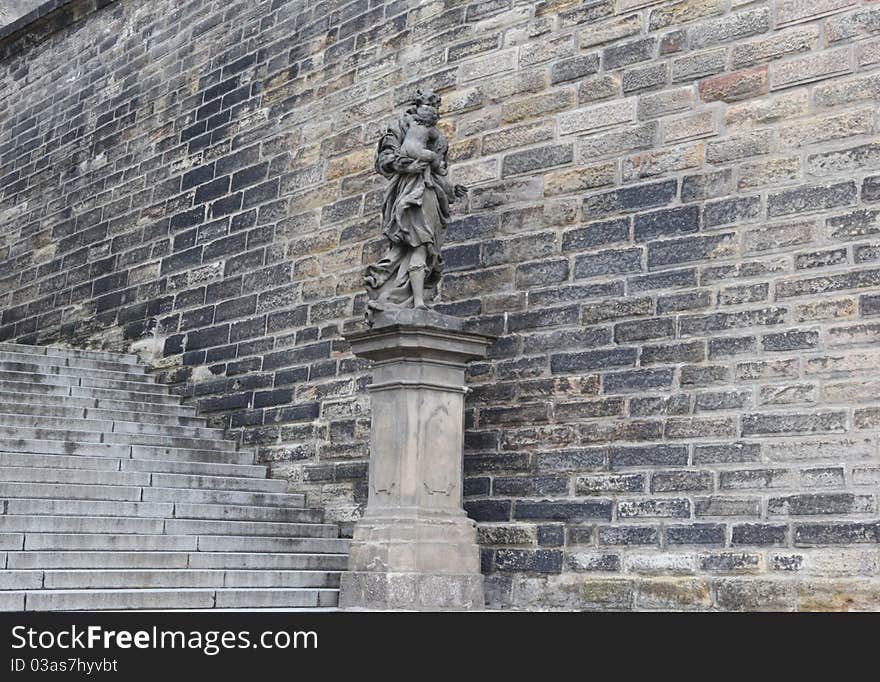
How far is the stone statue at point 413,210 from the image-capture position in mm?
7832

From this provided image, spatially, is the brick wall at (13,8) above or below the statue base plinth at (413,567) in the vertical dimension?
above

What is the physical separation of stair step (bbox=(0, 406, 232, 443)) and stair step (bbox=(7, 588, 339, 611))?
239cm

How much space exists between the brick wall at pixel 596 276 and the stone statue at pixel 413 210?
0.71 m

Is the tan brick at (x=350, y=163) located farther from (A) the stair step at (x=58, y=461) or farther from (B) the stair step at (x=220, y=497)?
(A) the stair step at (x=58, y=461)

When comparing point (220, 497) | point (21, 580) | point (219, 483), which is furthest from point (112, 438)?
point (21, 580)

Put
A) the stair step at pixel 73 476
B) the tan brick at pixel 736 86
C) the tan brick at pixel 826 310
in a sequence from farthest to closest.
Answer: the stair step at pixel 73 476 < the tan brick at pixel 736 86 < the tan brick at pixel 826 310

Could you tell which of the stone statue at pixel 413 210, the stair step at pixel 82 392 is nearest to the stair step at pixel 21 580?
the stone statue at pixel 413 210

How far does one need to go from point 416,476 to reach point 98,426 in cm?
305

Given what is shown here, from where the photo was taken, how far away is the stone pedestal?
7234mm

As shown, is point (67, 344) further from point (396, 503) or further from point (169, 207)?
point (396, 503)

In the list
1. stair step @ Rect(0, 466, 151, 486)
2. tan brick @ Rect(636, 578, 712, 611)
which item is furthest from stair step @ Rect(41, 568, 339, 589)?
tan brick @ Rect(636, 578, 712, 611)

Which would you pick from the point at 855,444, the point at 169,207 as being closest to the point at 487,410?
the point at 855,444

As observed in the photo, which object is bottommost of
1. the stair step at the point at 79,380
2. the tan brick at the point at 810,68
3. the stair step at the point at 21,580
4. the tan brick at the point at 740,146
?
the stair step at the point at 21,580

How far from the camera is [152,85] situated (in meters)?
13.0
